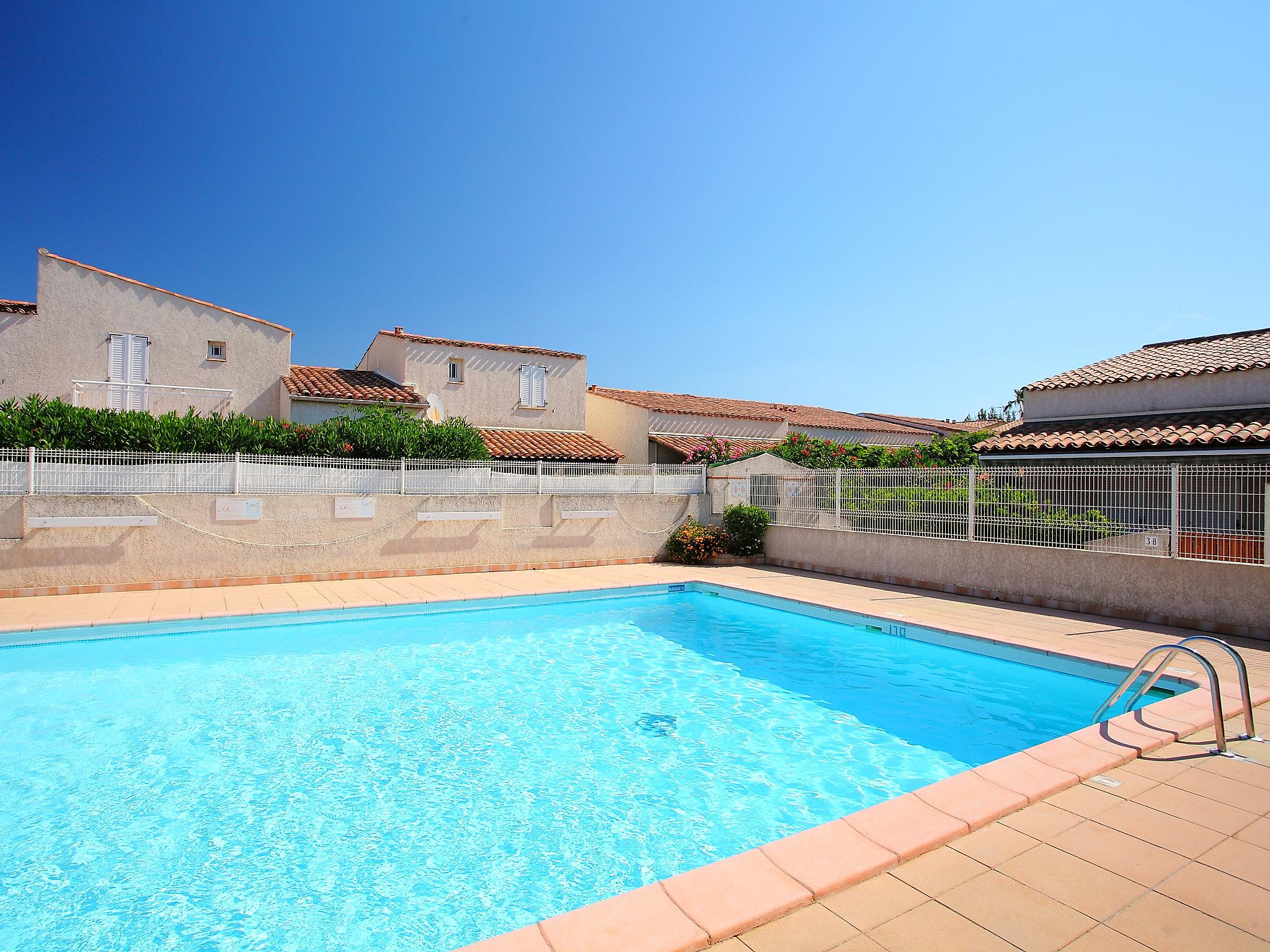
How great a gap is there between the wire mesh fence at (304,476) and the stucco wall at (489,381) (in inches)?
311

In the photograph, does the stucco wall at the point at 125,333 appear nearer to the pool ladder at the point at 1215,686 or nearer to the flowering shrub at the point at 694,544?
the flowering shrub at the point at 694,544

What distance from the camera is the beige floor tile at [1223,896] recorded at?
2.66 m

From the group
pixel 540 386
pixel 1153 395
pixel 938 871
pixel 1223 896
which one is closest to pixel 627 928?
pixel 938 871

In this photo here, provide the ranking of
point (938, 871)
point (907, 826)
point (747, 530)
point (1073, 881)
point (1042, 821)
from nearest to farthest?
point (1073, 881) < point (938, 871) < point (907, 826) < point (1042, 821) < point (747, 530)

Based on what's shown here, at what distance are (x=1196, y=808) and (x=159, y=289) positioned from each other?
75.9ft

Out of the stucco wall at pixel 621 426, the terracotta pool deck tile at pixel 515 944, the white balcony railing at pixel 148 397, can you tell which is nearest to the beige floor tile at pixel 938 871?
the terracotta pool deck tile at pixel 515 944

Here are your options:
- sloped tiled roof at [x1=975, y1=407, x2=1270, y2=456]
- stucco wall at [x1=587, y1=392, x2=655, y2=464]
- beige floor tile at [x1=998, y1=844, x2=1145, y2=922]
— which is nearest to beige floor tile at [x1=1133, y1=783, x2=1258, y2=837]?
beige floor tile at [x1=998, y1=844, x2=1145, y2=922]

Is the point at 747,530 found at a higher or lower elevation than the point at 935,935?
higher

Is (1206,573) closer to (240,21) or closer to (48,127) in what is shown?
(240,21)

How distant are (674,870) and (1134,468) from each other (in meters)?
8.96

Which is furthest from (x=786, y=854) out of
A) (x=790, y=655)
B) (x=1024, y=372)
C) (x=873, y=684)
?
(x=1024, y=372)

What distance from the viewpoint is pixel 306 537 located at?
42.4ft

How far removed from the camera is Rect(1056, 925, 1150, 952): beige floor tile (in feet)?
8.09

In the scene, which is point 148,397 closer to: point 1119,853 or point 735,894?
point 735,894
